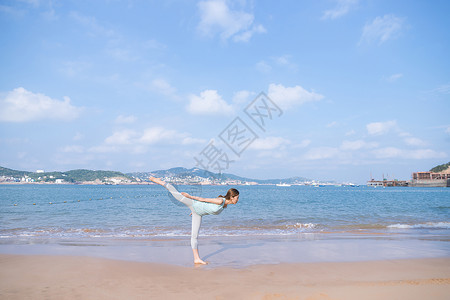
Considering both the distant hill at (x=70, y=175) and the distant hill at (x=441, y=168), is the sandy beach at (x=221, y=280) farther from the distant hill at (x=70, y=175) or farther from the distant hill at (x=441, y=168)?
the distant hill at (x=441, y=168)

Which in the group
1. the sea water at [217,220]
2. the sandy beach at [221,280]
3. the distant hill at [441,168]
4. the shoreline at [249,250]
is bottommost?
the sea water at [217,220]

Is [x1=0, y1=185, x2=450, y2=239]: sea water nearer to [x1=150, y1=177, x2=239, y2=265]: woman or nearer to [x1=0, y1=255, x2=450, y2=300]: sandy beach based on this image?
[x1=150, y1=177, x2=239, y2=265]: woman

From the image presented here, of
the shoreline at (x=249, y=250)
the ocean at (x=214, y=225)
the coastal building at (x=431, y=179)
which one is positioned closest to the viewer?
the shoreline at (x=249, y=250)

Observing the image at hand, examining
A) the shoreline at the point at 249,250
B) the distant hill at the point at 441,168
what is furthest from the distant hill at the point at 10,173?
the distant hill at the point at 441,168

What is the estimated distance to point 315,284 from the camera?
556 cm

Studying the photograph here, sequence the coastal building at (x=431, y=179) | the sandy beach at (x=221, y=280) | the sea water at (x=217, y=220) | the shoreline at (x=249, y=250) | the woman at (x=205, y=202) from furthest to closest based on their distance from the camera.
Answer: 1. the coastal building at (x=431, y=179)
2. the sea water at (x=217, y=220)
3. the shoreline at (x=249, y=250)
4. the woman at (x=205, y=202)
5. the sandy beach at (x=221, y=280)

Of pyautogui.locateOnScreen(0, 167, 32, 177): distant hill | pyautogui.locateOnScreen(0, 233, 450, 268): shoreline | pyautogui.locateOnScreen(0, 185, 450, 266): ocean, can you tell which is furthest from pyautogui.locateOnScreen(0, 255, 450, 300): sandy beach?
pyautogui.locateOnScreen(0, 167, 32, 177): distant hill

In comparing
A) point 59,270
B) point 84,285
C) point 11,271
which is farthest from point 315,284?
point 11,271

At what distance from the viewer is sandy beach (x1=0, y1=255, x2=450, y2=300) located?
504 centimetres

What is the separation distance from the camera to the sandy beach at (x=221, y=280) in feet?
16.5

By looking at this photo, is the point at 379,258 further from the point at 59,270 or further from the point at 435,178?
the point at 435,178

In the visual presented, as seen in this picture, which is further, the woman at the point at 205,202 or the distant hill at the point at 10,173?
the distant hill at the point at 10,173

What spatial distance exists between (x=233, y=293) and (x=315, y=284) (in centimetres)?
159

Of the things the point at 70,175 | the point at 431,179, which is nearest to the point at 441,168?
the point at 431,179
